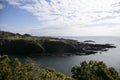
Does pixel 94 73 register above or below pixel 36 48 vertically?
above

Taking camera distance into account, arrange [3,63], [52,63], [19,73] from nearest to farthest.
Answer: [19,73] → [3,63] → [52,63]

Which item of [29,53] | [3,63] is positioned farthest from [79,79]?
[29,53]

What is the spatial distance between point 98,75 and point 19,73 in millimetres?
22133

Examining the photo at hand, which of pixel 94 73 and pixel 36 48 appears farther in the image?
pixel 36 48

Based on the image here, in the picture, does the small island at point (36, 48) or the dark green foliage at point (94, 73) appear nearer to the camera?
the dark green foliage at point (94, 73)

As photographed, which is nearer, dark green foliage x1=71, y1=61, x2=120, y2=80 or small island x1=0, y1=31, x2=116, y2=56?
dark green foliage x1=71, y1=61, x2=120, y2=80

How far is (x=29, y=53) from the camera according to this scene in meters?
128

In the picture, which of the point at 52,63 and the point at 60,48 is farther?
the point at 60,48

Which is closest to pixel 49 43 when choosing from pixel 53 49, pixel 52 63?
pixel 53 49

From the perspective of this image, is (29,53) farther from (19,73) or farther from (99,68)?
(19,73)

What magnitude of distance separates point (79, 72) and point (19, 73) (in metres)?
19.3

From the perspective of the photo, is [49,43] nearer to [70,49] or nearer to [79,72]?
[70,49]

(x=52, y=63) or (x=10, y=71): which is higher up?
(x=10, y=71)

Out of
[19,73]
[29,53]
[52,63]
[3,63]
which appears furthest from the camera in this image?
[29,53]
